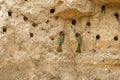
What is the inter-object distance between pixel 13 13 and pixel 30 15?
412mm

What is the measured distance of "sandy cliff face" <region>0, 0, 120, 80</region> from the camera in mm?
7867

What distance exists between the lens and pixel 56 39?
8141 millimetres

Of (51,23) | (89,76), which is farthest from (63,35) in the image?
(89,76)

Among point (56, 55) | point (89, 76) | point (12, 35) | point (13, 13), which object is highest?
point (13, 13)

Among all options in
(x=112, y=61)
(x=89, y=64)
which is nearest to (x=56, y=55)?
(x=89, y=64)

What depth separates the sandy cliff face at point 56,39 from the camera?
25.8 ft

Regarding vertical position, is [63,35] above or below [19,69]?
above

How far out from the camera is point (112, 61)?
7734 mm

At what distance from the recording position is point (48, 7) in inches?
322

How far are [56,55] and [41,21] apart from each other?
35.5 inches

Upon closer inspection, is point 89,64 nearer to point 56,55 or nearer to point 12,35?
point 56,55

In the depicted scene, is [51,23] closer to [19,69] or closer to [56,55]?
[56,55]

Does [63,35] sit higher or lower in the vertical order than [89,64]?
higher

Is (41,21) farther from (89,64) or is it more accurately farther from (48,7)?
(89,64)
